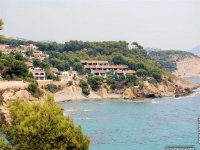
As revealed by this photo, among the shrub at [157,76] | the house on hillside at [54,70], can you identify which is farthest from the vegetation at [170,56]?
the house on hillside at [54,70]

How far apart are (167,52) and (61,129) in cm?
14254

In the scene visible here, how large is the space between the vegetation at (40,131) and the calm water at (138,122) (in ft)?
57.2

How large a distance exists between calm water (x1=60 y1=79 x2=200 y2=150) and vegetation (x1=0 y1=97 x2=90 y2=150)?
17.4 meters

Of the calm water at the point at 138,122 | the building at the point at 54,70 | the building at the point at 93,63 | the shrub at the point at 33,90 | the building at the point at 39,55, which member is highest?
the building at the point at 39,55

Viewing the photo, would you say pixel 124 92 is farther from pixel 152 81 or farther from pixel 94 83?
pixel 152 81

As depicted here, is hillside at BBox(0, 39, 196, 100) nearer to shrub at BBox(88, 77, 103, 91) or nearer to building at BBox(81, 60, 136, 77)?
shrub at BBox(88, 77, 103, 91)

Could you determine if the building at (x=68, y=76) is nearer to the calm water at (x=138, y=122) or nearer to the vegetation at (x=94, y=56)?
the vegetation at (x=94, y=56)

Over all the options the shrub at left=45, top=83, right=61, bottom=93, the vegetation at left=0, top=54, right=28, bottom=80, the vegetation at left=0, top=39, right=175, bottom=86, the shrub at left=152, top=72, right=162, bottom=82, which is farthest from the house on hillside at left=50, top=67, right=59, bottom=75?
the shrub at left=152, top=72, right=162, bottom=82

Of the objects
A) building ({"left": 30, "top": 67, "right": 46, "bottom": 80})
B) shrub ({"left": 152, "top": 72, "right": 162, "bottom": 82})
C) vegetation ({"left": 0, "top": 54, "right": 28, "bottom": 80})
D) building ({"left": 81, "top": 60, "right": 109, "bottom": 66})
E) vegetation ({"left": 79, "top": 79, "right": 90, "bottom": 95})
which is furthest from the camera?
building ({"left": 81, "top": 60, "right": 109, "bottom": 66})

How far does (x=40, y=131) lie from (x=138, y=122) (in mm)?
31891

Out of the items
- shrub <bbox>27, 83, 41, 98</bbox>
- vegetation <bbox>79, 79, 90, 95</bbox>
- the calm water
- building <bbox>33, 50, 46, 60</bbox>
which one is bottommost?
the calm water

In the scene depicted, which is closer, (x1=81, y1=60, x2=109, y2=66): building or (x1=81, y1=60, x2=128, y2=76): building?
(x1=81, y1=60, x2=128, y2=76): building

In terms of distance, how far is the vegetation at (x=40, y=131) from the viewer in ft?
52.4

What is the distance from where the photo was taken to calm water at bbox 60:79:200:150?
1439 inches
